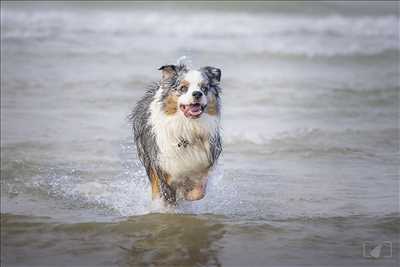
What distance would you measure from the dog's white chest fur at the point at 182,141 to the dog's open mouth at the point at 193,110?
0.28 ft

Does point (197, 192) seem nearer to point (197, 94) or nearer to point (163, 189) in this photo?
point (163, 189)

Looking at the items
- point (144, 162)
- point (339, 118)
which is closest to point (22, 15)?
point (339, 118)

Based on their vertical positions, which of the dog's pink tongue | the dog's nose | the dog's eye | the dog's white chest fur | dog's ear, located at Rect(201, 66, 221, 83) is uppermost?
dog's ear, located at Rect(201, 66, 221, 83)

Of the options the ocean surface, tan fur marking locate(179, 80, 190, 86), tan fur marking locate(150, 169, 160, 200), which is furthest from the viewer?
tan fur marking locate(150, 169, 160, 200)

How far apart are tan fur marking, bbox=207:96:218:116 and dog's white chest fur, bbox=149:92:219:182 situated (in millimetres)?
39

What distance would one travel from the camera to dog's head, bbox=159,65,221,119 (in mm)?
5453

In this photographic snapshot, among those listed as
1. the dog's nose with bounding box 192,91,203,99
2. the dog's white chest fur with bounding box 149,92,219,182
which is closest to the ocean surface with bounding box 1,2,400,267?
the dog's white chest fur with bounding box 149,92,219,182

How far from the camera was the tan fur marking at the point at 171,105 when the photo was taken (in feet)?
18.4

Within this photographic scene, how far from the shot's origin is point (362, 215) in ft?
18.7

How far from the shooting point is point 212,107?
568cm

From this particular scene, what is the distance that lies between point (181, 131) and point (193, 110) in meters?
0.28

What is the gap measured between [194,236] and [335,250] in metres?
0.98

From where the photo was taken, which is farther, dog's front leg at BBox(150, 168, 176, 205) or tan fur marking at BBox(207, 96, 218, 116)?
dog's front leg at BBox(150, 168, 176, 205)

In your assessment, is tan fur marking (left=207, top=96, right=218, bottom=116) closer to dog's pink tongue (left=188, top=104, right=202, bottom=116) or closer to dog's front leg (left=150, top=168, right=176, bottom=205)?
dog's pink tongue (left=188, top=104, right=202, bottom=116)
